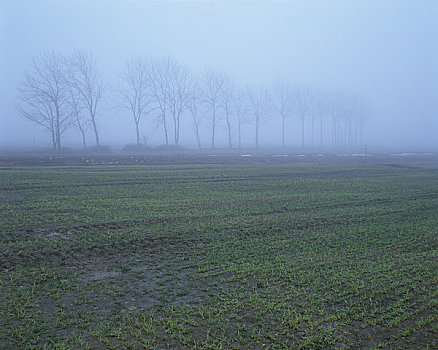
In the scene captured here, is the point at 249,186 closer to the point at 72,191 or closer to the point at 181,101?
the point at 72,191

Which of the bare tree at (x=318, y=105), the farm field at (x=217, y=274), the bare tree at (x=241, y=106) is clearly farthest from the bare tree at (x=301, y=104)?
the farm field at (x=217, y=274)

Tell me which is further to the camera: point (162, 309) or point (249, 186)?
point (249, 186)

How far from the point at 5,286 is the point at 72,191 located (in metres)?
6.54

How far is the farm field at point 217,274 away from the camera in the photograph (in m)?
3.18

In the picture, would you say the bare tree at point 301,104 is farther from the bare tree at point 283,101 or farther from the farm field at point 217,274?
the farm field at point 217,274

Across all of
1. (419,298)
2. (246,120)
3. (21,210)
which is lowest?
(419,298)

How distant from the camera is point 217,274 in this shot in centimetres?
448

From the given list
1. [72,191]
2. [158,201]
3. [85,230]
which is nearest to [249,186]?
[158,201]

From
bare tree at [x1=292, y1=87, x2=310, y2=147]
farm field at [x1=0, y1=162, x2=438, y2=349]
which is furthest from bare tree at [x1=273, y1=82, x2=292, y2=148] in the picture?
farm field at [x1=0, y1=162, x2=438, y2=349]

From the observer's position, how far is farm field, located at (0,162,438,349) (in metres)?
3.18

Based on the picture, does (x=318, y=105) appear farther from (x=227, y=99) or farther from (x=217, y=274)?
(x=217, y=274)

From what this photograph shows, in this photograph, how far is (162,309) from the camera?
3607 mm

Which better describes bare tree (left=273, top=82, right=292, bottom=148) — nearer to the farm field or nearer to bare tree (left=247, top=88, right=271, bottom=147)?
bare tree (left=247, top=88, right=271, bottom=147)

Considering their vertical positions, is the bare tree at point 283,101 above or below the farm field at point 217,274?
above
